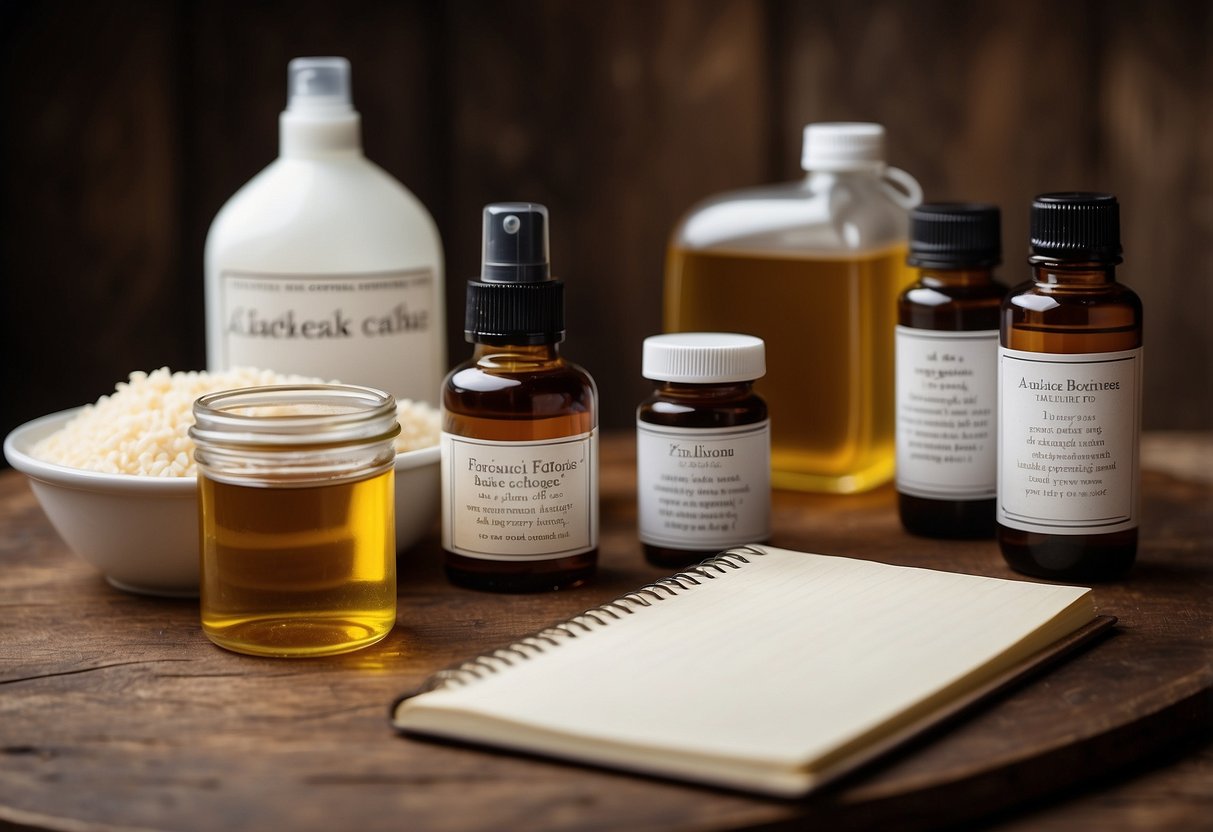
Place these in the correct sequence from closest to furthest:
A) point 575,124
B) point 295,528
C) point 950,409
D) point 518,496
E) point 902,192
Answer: point 295,528 < point 518,496 < point 950,409 < point 902,192 < point 575,124

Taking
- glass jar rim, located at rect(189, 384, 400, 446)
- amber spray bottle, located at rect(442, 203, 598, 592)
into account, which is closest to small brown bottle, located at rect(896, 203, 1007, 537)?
amber spray bottle, located at rect(442, 203, 598, 592)

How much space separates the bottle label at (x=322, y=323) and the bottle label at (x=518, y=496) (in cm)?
22

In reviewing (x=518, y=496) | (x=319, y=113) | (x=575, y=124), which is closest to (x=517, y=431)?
(x=518, y=496)

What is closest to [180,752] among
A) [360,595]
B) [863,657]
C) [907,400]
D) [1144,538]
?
[360,595]

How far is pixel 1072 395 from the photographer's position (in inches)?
31.2

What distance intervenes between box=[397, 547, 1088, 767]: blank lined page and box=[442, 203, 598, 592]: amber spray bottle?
4.2 inches

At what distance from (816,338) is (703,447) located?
0.74 ft

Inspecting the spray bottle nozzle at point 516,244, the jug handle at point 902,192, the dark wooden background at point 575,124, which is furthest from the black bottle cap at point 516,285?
the dark wooden background at point 575,124

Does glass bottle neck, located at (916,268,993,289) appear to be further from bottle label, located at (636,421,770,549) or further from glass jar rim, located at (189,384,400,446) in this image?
glass jar rim, located at (189,384,400,446)

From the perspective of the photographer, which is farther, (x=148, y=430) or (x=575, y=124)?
(x=575, y=124)

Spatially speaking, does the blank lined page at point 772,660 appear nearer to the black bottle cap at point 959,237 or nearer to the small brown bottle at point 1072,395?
the small brown bottle at point 1072,395

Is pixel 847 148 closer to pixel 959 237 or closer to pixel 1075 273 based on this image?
pixel 959 237

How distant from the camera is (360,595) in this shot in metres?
0.73

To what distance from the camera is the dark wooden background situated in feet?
4.20
